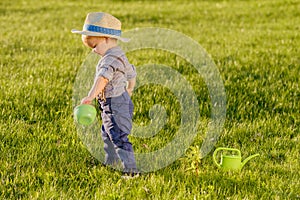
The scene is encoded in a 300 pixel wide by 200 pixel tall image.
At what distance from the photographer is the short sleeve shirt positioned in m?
4.50

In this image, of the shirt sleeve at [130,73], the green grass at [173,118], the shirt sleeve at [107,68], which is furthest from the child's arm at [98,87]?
the green grass at [173,118]

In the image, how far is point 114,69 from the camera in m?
4.54

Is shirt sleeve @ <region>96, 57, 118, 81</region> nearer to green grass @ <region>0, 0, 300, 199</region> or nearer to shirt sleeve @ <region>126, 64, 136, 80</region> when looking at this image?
shirt sleeve @ <region>126, 64, 136, 80</region>

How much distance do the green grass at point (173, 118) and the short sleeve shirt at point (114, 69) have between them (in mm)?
774

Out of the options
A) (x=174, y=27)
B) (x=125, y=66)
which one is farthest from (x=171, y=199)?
(x=174, y=27)

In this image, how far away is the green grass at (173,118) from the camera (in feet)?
14.8

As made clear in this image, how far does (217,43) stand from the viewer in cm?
1081

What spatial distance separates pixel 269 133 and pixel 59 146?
2377mm

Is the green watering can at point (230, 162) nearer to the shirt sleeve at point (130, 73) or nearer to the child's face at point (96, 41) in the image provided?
the shirt sleeve at point (130, 73)

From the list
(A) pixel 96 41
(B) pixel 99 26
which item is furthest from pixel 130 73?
(B) pixel 99 26

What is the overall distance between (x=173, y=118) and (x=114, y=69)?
6.02 feet

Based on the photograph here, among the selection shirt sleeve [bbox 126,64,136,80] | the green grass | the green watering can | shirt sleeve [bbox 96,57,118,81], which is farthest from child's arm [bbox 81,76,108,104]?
the green watering can

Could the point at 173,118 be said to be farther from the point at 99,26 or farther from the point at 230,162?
the point at 99,26

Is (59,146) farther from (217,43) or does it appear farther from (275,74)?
(217,43)
